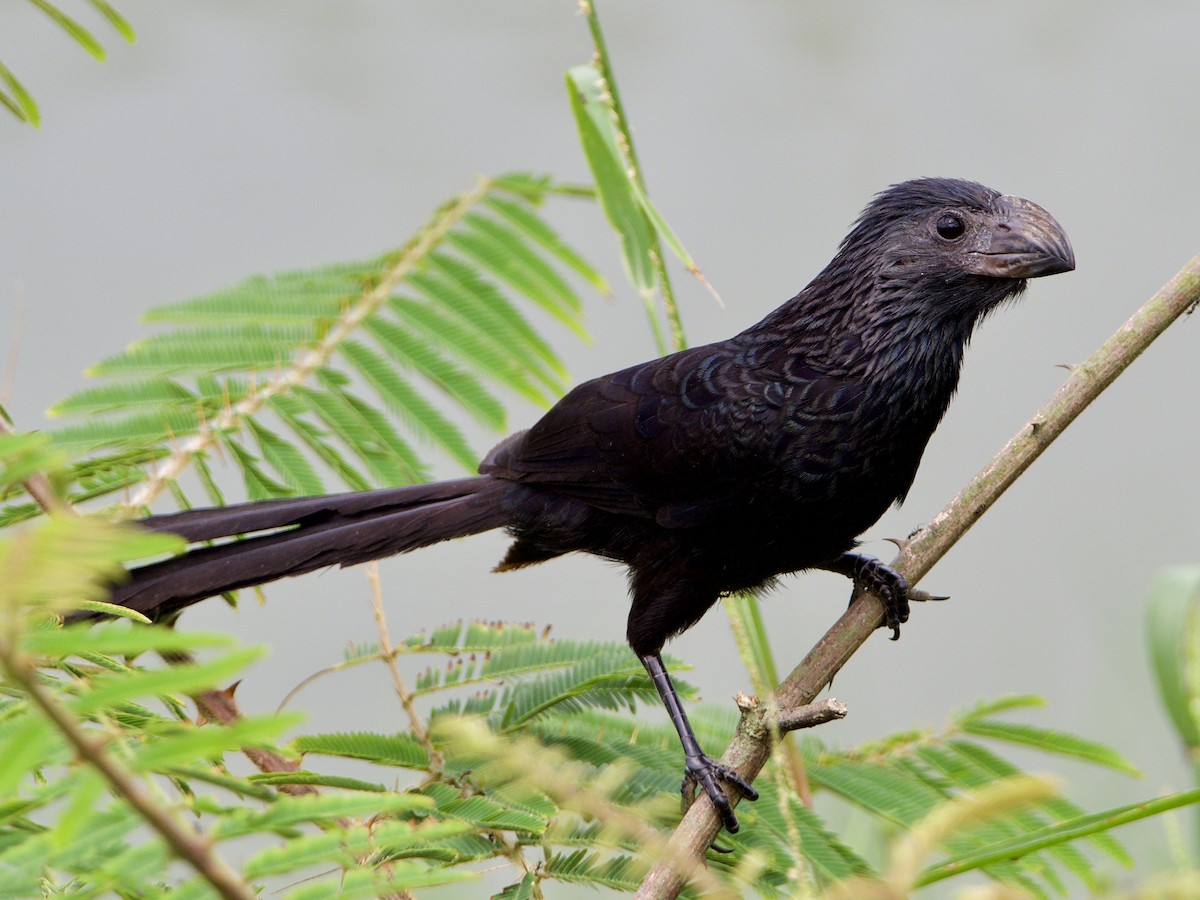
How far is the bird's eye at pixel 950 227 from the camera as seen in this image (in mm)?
2242

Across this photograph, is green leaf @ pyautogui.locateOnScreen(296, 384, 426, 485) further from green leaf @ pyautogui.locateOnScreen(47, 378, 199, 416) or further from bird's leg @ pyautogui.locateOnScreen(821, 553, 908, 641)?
bird's leg @ pyautogui.locateOnScreen(821, 553, 908, 641)

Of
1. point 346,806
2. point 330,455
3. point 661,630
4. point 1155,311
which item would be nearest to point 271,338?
point 330,455

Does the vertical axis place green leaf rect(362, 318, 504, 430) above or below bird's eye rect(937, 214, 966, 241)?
below

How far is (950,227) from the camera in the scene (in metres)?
2.25

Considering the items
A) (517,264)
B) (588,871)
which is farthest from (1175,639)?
(517,264)

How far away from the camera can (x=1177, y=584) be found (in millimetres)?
1569

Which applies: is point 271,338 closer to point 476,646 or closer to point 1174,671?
point 476,646

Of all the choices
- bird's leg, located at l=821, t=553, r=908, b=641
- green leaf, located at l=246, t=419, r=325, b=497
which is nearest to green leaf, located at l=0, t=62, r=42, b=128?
green leaf, located at l=246, t=419, r=325, b=497

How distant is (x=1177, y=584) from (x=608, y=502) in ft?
3.64

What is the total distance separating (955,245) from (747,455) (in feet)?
1.83

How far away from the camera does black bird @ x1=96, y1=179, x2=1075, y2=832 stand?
210 centimetres

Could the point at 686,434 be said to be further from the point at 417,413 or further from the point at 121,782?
the point at 121,782

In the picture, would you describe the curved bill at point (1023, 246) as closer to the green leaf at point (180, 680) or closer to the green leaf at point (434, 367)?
the green leaf at point (434, 367)

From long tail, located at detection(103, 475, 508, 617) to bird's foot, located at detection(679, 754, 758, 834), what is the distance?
2.23 feet
